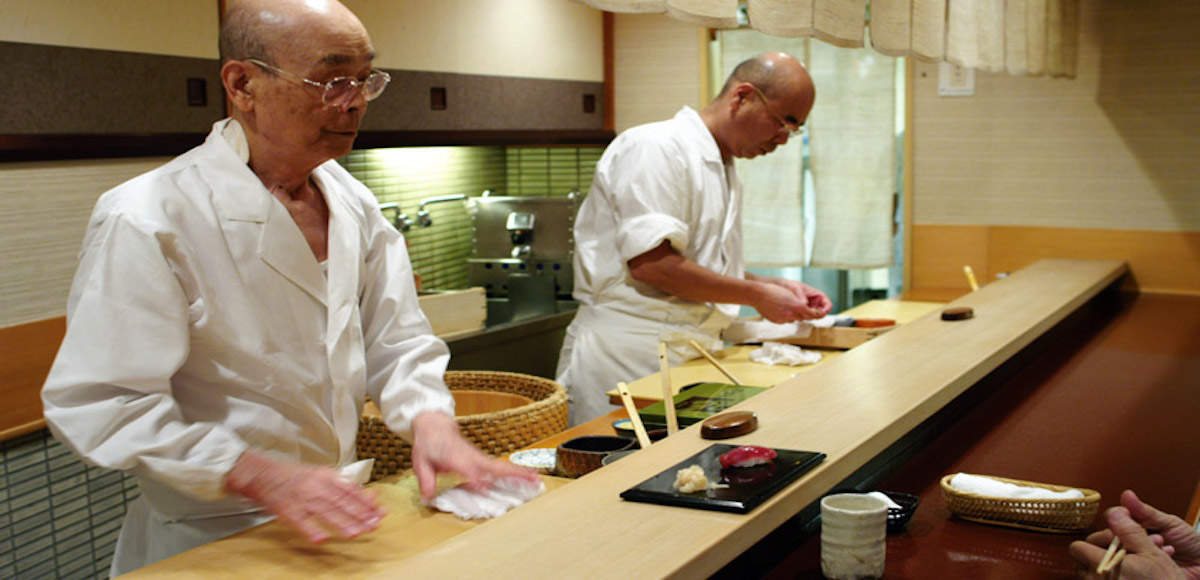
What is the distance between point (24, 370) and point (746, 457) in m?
1.90

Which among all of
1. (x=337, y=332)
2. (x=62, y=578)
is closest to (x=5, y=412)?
(x=62, y=578)

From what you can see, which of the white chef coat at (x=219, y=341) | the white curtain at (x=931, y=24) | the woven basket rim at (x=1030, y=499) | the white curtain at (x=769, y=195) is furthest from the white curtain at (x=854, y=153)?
the white chef coat at (x=219, y=341)

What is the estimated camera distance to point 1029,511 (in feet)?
5.68

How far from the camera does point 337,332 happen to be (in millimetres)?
1826

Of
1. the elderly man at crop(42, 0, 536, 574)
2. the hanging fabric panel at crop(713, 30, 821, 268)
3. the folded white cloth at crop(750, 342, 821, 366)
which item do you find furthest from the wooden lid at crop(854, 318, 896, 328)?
the elderly man at crop(42, 0, 536, 574)

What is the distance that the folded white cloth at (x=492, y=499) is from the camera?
67.7 inches

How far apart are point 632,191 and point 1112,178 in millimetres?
2330

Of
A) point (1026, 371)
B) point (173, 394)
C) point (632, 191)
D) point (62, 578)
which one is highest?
point (632, 191)

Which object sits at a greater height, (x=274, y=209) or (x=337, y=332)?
(x=274, y=209)

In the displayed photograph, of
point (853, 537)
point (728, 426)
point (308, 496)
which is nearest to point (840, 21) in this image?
point (728, 426)

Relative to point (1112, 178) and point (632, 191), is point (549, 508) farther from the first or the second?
point (1112, 178)

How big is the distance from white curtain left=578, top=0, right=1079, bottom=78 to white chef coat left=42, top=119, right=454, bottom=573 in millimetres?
612

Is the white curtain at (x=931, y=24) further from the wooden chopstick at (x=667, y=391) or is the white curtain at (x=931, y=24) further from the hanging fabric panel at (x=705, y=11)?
the wooden chopstick at (x=667, y=391)

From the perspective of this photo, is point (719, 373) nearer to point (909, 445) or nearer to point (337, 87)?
point (909, 445)
